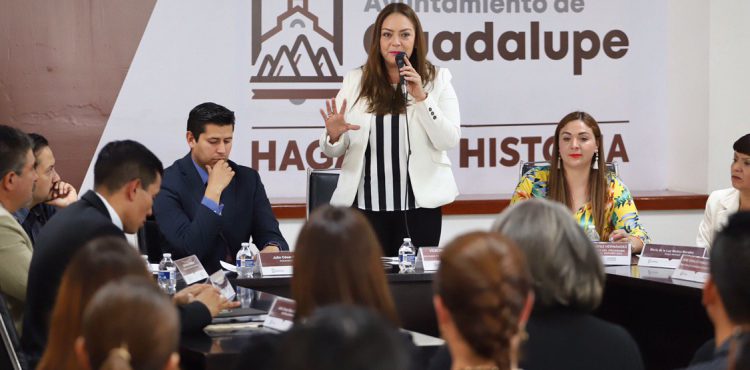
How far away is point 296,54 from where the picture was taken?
5680mm

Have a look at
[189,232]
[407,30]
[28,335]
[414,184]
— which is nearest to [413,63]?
[407,30]

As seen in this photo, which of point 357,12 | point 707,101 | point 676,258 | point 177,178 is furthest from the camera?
point 707,101

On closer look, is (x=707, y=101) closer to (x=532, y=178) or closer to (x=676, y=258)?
(x=532, y=178)

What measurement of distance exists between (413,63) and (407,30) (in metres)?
0.15

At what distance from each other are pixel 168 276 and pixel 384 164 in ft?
4.06

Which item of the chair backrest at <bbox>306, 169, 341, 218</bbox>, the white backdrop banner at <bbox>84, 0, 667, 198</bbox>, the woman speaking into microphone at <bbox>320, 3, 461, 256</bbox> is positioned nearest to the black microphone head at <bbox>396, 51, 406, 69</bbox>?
the woman speaking into microphone at <bbox>320, 3, 461, 256</bbox>

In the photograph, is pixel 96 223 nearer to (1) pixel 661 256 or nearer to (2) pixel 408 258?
(2) pixel 408 258

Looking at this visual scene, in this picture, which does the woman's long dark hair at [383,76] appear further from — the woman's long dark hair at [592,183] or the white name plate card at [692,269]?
the white name plate card at [692,269]

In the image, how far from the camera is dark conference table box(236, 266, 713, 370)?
11.8ft

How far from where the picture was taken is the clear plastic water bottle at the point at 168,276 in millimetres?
3365

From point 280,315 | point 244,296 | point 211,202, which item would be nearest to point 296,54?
point 211,202

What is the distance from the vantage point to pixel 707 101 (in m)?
6.14

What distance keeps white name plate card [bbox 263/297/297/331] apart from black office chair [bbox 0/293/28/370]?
615mm

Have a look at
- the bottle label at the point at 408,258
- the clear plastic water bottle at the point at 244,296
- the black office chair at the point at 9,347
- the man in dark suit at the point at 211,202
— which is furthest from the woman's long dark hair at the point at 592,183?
the black office chair at the point at 9,347
